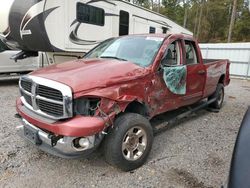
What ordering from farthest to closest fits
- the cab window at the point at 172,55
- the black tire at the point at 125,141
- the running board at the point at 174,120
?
the running board at the point at 174,120 < the cab window at the point at 172,55 < the black tire at the point at 125,141

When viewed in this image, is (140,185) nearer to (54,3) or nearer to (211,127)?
(211,127)

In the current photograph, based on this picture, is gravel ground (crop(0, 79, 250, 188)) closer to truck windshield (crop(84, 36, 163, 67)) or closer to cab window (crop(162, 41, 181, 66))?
cab window (crop(162, 41, 181, 66))

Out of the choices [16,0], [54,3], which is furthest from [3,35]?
[54,3]

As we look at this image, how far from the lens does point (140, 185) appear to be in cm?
329

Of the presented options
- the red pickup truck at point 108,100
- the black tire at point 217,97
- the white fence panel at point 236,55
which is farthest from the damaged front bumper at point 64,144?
the white fence panel at point 236,55

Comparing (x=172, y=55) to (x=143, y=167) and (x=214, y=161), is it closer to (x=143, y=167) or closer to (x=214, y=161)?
(x=214, y=161)

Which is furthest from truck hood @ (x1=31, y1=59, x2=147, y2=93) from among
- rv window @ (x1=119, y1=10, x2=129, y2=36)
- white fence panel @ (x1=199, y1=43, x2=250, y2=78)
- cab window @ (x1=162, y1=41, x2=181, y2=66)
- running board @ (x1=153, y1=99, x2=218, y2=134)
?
white fence panel @ (x1=199, y1=43, x2=250, y2=78)

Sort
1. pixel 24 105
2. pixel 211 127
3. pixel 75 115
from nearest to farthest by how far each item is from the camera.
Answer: pixel 75 115
pixel 24 105
pixel 211 127

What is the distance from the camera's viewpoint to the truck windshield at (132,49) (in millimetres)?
4234

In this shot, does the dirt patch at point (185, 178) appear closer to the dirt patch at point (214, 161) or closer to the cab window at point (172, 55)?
the dirt patch at point (214, 161)

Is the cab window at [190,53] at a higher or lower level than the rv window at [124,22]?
lower

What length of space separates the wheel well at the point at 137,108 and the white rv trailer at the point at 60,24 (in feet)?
14.8

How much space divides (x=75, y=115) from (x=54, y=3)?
5.45 meters

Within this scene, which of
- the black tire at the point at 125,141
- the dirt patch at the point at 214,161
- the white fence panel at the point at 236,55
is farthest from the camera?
the white fence panel at the point at 236,55
